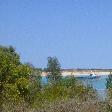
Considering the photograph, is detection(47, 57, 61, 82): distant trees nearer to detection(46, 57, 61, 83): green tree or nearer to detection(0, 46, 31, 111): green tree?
detection(46, 57, 61, 83): green tree

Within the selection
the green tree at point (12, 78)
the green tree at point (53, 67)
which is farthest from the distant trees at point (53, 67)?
the green tree at point (12, 78)

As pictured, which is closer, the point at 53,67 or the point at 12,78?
the point at 12,78

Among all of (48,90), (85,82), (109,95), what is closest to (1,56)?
(48,90)

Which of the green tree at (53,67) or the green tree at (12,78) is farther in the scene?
the green tree at (53,67)

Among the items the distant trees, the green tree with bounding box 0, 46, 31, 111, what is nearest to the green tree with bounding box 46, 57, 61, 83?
the distant trees

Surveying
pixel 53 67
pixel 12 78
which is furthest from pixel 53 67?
pixel 12 78

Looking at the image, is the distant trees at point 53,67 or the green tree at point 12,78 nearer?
the green tree at point 12,78

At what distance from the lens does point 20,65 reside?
2550 centimetres

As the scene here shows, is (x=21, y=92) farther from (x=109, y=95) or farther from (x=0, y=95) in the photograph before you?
(x=109, y=95)

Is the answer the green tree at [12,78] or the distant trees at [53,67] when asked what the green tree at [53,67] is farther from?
the green tree at [12,78]

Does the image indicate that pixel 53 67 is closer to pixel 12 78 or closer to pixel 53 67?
pixel 53 67

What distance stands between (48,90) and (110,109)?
15.7 m

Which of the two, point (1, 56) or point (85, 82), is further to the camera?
point (85, 82)

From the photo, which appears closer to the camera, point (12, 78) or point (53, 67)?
point (12, 78)
